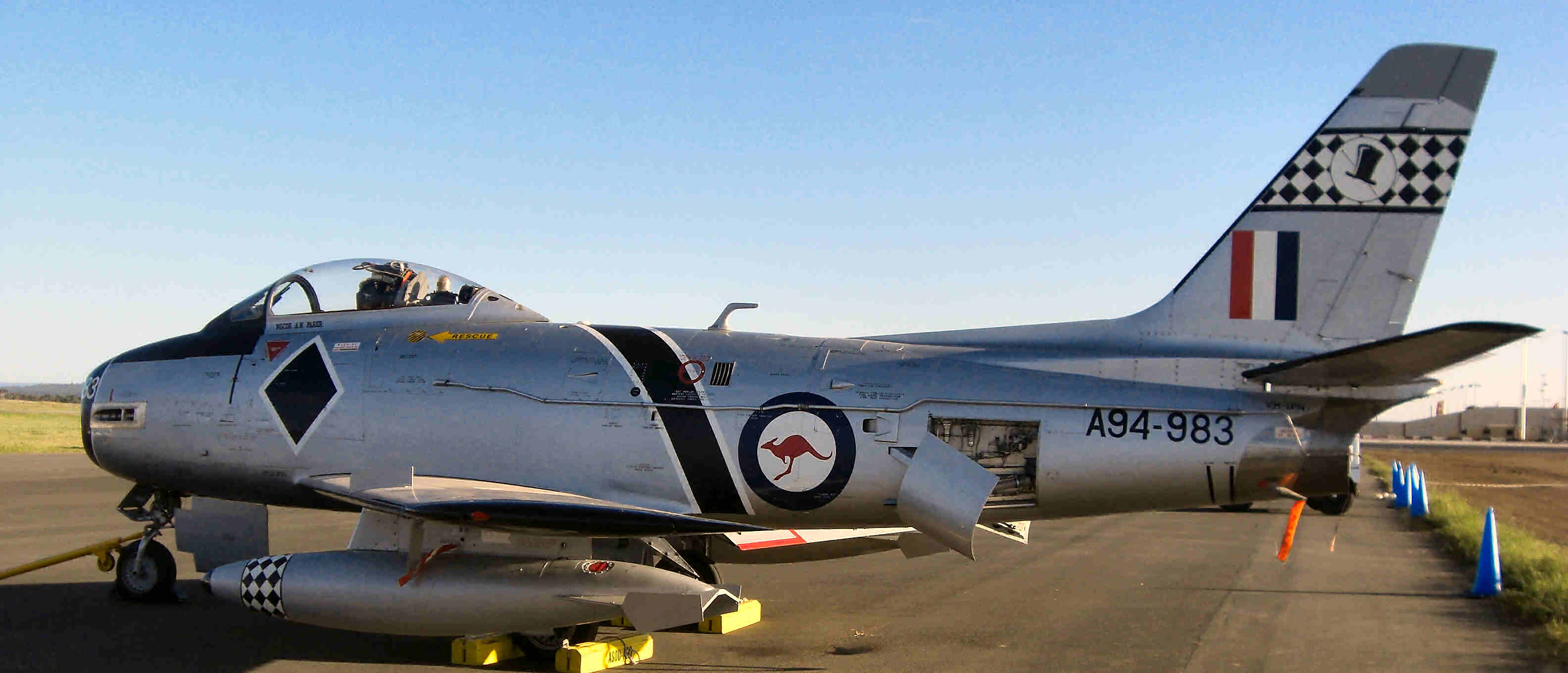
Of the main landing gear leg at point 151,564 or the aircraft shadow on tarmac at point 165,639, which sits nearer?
the aircraft shadow on tarmac at point 165,639

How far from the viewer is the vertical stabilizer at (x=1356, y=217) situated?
8.46 m

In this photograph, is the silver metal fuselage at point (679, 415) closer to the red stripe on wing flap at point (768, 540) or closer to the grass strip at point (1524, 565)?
the red stripe on wing flap at point (768, 540)

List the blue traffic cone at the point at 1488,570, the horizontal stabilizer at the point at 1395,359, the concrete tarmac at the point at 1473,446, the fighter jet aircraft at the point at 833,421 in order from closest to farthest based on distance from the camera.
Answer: the horizontal stabilizer at the point at 1395,359, the fighter jet aircraft at the point at 833,421, the blue traffic cone at the point at 1488,570, the concrete tarmac at the point at 1473,446

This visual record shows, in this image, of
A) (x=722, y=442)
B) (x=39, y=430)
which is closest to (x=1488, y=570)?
(x=722, y=442)

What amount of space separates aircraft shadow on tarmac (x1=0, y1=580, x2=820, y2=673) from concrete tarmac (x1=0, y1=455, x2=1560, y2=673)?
0.03 meters

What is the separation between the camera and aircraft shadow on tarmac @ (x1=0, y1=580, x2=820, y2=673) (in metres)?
8.51

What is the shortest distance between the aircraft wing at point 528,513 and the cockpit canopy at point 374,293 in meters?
2.21

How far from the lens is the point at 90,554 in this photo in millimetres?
11336

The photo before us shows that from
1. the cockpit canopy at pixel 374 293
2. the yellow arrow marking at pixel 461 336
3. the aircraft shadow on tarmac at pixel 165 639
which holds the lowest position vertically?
the aircraft shadow on tarmac at pixel 165 639

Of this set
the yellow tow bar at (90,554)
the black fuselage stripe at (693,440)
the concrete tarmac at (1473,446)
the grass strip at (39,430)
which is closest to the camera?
the black fuselage stripe at (693,440)

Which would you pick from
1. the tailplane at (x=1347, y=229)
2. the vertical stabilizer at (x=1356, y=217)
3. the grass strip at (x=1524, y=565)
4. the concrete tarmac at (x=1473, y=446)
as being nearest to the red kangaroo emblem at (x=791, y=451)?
the tailplane at (x=1347, y=229)

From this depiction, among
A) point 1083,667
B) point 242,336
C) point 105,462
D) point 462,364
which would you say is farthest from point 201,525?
point 1083,667

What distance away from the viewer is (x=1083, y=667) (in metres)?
8.86

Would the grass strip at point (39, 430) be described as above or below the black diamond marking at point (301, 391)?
below
